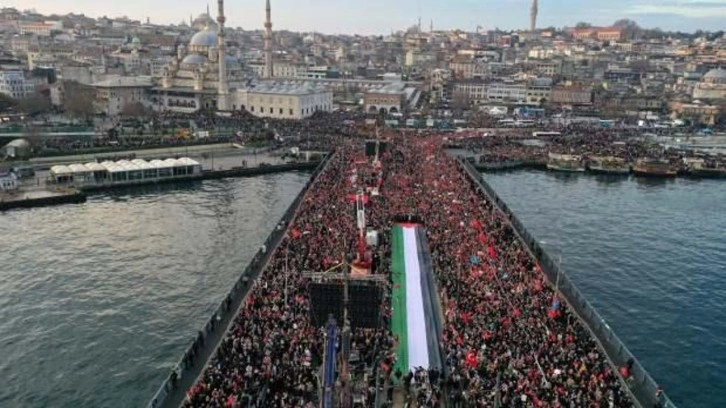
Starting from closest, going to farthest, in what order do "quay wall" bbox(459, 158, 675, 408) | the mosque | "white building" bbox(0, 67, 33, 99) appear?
"quay wall" bbox(459, 158, 675, 408), "white building" bbox(0, 67, 33, 99), the mosque

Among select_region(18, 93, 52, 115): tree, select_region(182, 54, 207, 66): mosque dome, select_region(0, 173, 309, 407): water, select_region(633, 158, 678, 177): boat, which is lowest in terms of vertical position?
select_region(0, 173, 309, 407): water

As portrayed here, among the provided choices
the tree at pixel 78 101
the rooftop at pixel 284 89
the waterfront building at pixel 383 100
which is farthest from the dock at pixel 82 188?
the waterfront building at pixel 383 100

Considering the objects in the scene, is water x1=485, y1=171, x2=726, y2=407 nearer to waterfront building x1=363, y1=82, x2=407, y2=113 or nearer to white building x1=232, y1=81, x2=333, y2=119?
white building x1=232, y1=81, x2=333, y2=119

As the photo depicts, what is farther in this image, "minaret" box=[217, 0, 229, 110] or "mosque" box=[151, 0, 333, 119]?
"mosque" box=[151, 0, 333, 119]

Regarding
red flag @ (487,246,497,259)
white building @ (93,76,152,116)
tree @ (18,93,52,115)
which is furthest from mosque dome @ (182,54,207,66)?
red flag @ (487,246,497,259)

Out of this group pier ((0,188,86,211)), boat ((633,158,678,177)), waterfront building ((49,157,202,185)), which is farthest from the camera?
boat ((633,158,678,177))

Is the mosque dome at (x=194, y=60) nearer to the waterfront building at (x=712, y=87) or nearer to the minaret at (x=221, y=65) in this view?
the minaret at (x=221, y=65)

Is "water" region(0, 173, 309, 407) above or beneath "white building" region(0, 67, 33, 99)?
beneath

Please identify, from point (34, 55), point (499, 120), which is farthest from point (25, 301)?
point (34, 55)
